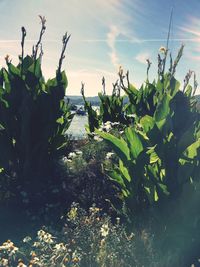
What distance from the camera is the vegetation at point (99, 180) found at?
4785 millimetres

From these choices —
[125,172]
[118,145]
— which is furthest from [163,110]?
[125,172]

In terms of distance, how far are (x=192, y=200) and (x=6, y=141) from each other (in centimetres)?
372

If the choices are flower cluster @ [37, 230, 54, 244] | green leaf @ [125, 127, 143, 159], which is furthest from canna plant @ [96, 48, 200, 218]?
flower cluster @ [37, 230, 54, 244]

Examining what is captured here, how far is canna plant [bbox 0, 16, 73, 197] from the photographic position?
739 centimetres

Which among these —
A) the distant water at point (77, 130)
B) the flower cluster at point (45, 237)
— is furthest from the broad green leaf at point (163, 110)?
the distant water at point (77, 130)

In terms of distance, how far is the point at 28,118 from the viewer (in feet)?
24.1

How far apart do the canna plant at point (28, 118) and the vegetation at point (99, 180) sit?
0.02m

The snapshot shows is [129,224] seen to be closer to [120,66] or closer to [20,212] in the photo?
[20,212]

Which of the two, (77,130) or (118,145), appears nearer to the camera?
(118,145)

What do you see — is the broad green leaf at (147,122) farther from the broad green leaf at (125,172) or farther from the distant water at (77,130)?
the distant water at (77,130)

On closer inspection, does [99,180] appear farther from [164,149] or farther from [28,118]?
[164,149]

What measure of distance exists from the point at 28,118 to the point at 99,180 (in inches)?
65.4

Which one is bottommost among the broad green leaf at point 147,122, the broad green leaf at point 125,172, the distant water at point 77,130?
the distant water at point 77,130

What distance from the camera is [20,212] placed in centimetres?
699
